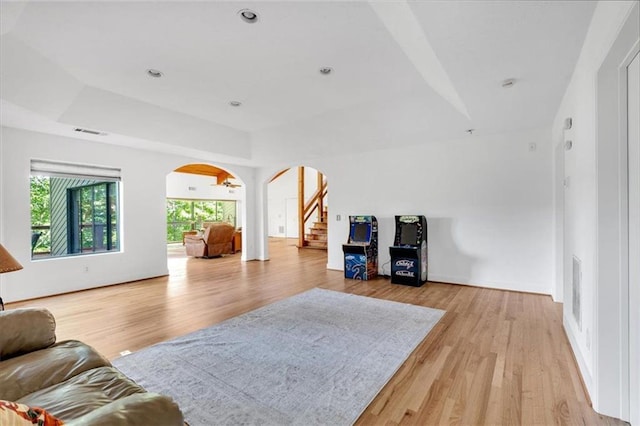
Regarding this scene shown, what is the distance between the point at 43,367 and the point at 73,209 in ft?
15.8

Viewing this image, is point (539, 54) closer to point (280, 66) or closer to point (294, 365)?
point (280, 66)

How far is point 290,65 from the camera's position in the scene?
3.16m

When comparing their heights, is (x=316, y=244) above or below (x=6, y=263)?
below

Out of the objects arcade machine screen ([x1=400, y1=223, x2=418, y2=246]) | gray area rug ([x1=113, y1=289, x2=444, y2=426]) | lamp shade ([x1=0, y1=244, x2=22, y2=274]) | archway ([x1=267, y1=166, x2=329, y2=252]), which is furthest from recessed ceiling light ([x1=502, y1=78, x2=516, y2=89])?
archway ([x1=267, y1=166, x2=329, y2=252])

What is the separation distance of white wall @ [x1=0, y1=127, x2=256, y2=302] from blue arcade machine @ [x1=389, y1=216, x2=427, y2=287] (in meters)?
4.62

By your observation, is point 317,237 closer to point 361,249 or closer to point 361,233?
point 361,233

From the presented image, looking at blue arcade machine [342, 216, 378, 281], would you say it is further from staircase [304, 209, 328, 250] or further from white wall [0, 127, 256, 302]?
staircase [304, 209, 328, 250]

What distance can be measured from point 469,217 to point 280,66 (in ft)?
12.9

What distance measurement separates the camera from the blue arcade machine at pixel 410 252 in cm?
504

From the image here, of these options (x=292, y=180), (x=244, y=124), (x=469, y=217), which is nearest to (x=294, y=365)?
(x=469, y=217)

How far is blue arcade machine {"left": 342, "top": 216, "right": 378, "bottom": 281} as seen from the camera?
221 inches

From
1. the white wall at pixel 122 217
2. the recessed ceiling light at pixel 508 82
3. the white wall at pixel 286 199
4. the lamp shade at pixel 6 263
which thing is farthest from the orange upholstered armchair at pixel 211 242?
the recessed ceiling light at pixel 508 82

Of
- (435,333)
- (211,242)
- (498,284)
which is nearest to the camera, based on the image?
(435,333)

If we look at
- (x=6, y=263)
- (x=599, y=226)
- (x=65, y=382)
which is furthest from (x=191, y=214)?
(x=599, y=226)
